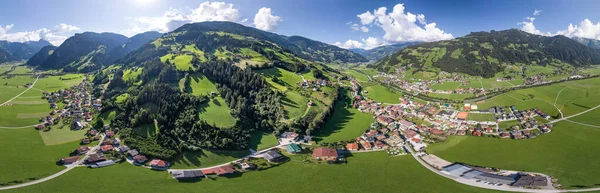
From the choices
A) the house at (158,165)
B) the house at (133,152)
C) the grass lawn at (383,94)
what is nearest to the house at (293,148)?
the house at (158,165)

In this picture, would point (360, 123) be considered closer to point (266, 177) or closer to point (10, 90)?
point (266, 177)

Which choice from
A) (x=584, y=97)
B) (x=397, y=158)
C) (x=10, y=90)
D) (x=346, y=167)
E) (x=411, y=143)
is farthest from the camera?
(x=10, y=90)

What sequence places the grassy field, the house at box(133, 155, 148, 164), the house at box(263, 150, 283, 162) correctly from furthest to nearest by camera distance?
the house at box(263, 150, 283, 162) → the house at box(133, 155, 148, 164) → the grassy field

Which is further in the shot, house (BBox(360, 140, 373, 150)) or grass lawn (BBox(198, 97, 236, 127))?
grass lawn (BBox(198, 97, 236, 127))

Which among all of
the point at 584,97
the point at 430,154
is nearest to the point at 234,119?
the point at 430,154

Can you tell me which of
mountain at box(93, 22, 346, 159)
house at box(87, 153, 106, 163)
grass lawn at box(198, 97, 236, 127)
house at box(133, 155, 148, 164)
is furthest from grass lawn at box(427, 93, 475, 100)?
house at box(87, 153, 106, 163)

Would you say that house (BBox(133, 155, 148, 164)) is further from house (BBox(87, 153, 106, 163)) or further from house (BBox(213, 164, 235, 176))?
house (BBox(213, 164, 235, 176))

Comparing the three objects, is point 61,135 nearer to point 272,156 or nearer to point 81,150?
point 81,150
